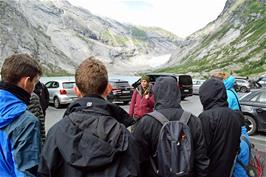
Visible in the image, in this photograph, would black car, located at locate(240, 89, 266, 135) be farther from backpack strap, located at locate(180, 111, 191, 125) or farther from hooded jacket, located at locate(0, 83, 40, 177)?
hooded jacket, located at locate(0, 83, 40, 177)

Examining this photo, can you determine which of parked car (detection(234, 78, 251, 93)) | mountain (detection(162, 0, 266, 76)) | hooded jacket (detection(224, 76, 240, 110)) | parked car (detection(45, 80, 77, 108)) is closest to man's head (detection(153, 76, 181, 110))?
hooded jacket (detection(224, 76, 240, 110))

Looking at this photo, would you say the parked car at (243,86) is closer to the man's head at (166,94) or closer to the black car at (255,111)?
the black car at (255,111)

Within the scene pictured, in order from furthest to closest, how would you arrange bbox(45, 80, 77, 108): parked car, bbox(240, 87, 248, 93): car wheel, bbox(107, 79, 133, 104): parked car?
bbox(240, 87, 248, 93): car wheel
bbox(107, 79, 133, 104): parked car
bbox(45, 80, 77, 108): parked car

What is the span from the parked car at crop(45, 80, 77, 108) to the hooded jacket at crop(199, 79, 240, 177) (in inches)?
697

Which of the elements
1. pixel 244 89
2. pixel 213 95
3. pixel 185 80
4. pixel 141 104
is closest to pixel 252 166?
pixel 213 95

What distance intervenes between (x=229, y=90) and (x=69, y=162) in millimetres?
4058

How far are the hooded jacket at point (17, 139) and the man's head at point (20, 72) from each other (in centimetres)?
13

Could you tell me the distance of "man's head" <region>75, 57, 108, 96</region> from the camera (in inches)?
114

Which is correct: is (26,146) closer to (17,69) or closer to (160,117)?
(17,69)

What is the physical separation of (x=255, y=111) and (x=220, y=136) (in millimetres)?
9167

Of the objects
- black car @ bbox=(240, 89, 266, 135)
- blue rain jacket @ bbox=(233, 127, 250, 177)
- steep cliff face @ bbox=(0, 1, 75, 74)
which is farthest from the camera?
steep cliff face @ bbox=(0, 1, 75, 74)

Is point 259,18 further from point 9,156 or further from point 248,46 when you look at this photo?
point 9,156

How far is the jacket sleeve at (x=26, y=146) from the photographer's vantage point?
2.69 metres

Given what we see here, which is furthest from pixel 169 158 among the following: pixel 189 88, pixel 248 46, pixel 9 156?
pixel 248 46
